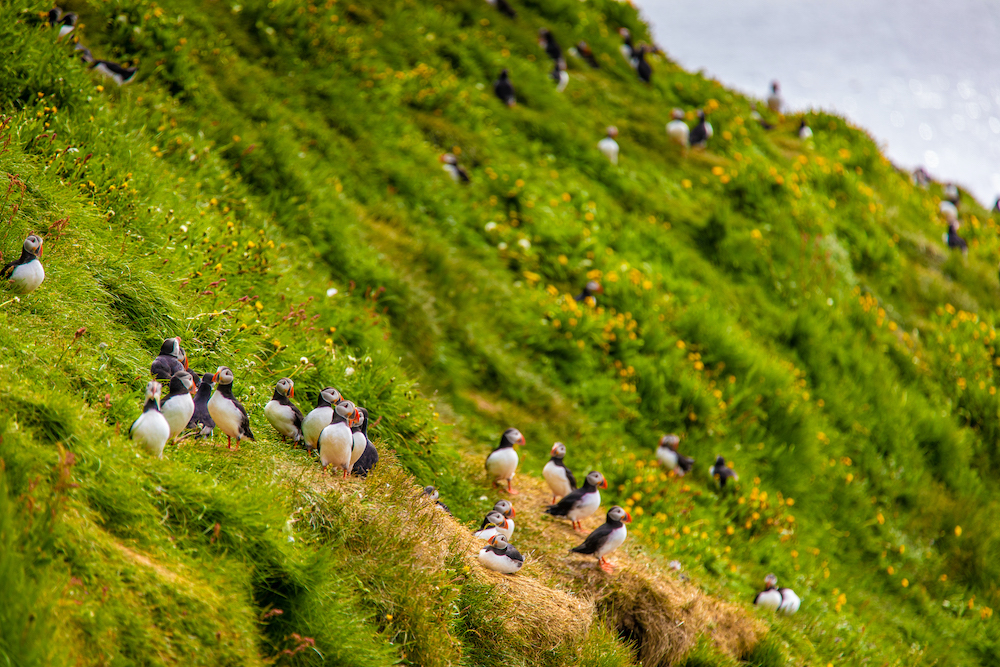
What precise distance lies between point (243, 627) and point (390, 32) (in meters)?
11.7

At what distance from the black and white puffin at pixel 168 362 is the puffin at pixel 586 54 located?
502 inches

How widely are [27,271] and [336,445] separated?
7.20ft

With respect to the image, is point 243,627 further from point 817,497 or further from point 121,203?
point 817,497

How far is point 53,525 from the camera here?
12.0ft

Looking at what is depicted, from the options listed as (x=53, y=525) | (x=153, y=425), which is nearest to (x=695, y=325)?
(x=153, y=425)

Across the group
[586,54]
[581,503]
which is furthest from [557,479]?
[586,54]

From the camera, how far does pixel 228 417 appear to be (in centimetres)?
514

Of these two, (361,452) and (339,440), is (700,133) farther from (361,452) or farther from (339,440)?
(339,440)

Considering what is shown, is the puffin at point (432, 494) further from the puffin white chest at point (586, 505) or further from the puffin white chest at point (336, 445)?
the puffin white chest at point (586, 505)

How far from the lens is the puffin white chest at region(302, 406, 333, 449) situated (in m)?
5.68

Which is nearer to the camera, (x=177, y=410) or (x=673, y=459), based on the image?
(x=177, y=410)

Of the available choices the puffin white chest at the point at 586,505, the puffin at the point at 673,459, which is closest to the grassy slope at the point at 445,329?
the puffin at the point at 673,459

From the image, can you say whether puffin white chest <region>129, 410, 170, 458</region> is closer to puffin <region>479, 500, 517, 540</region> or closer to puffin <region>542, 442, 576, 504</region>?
puffin <region>479, 500, 517, 540</region>

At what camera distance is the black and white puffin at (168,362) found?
17.4 ft
